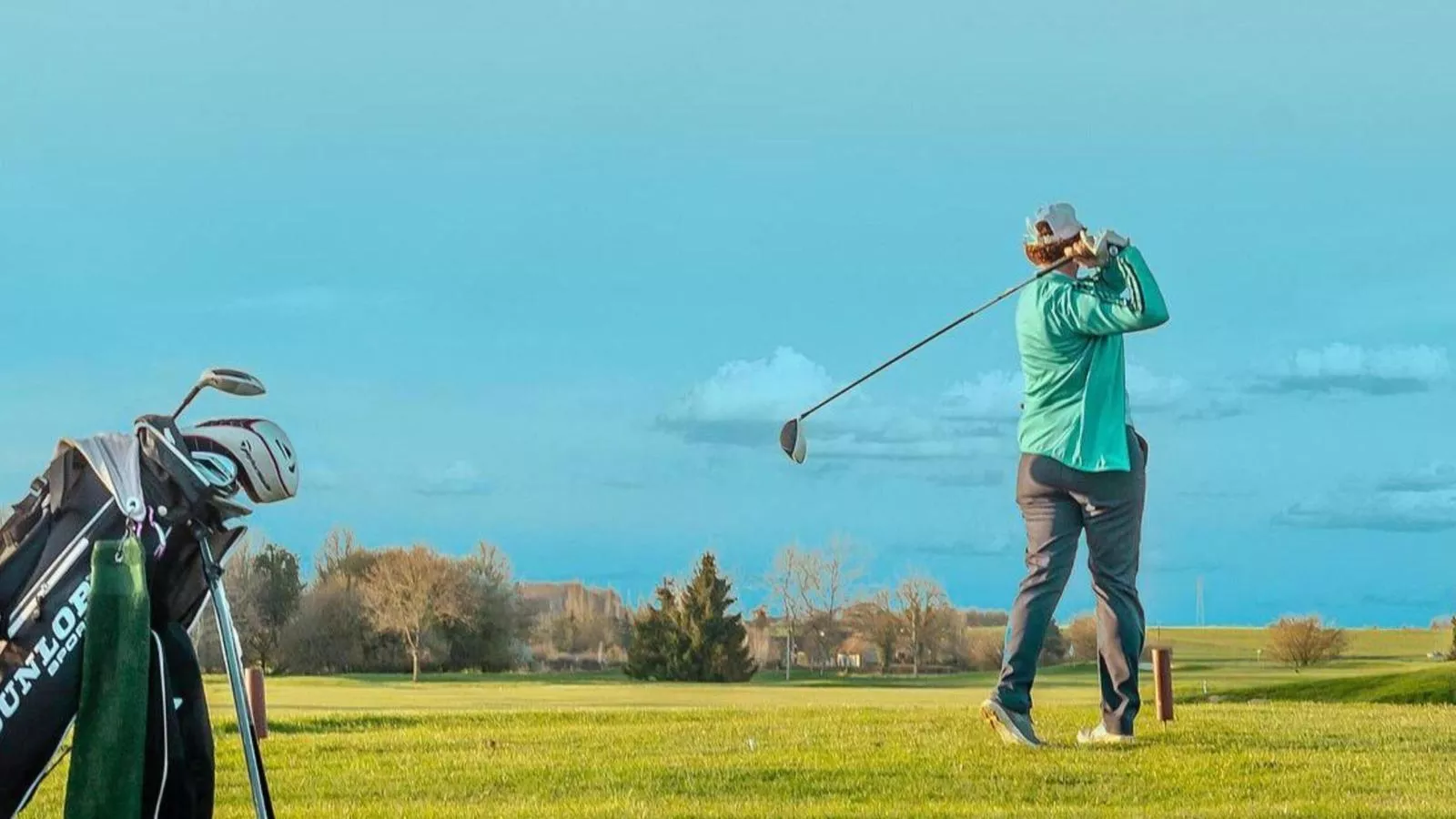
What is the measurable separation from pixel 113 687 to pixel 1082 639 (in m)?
15.4

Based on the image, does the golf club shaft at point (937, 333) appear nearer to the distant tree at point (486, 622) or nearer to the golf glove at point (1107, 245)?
the golf glove at point (1107, 245)

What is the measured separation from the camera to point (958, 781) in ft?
22.2

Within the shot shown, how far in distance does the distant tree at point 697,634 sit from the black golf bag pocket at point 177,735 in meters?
12.9

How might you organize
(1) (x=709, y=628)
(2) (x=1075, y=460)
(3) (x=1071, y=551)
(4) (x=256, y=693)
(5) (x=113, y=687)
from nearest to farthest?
(5) (x=113, y=687), (2) (x=1075, y=460), (3) (x=1071, y=551), (4) (x=256, y=693), (1) (x=709, y=628)

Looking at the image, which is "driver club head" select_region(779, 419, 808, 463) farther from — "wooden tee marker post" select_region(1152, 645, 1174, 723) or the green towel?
the green towel

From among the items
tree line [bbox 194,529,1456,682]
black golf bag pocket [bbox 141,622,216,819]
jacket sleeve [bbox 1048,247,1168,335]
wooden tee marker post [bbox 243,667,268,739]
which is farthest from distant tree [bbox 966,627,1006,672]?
black golf bag pocket [bbox 141,622,216,819]

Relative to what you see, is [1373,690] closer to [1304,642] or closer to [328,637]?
[1304,642]

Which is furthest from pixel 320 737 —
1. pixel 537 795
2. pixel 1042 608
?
pixel 1042 608

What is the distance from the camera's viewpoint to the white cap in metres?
7.94

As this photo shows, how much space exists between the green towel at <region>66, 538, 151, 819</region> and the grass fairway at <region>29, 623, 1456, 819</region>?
1896 millimetres

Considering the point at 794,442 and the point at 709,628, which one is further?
the point at 709,628

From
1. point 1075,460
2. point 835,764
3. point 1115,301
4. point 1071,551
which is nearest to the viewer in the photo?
point 835,764

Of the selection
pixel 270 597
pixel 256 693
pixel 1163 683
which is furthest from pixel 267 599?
pixel 1163 683

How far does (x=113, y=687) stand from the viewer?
14.1ft
